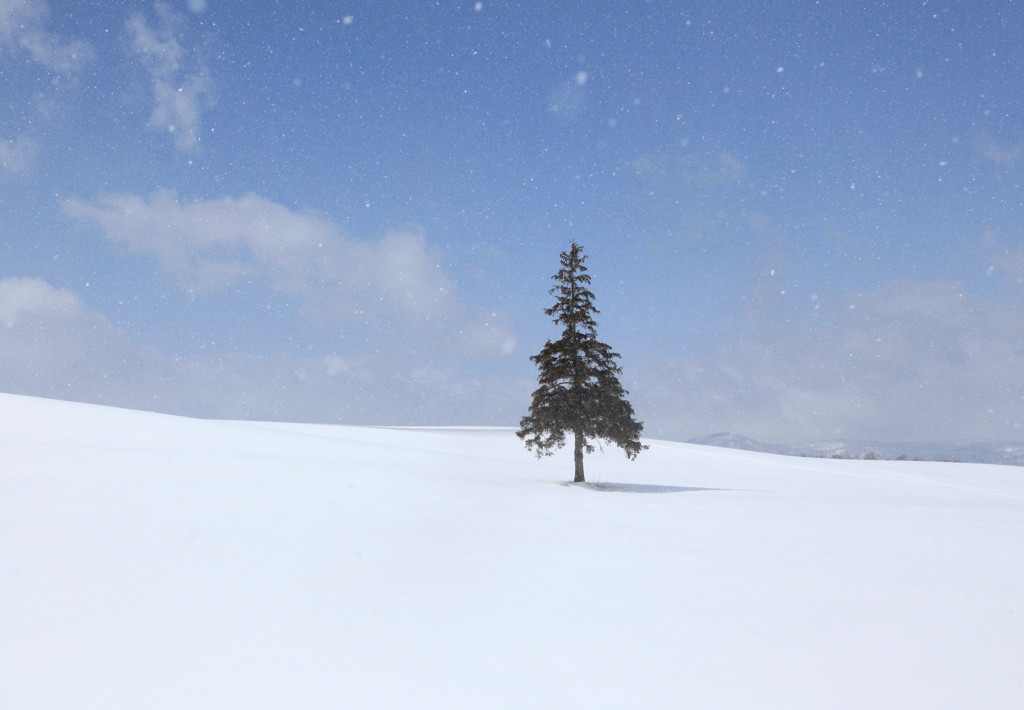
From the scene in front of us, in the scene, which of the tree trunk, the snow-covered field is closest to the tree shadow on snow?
the tree trunk

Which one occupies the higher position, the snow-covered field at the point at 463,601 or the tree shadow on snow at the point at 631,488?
the snow-covered field at the point at 463,601

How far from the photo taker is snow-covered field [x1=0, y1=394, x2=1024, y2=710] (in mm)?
4820

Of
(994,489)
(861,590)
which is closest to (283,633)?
(861,590)

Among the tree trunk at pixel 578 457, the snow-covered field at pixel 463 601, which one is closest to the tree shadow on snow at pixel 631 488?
the tree trunk at pixel 578 457

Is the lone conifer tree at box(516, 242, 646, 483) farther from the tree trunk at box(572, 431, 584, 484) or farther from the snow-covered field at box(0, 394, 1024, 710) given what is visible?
the snow-covered field at box(0, 394, 1024, 710)

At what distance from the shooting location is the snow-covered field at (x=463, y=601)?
4.82 metres

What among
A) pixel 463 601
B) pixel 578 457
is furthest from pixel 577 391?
pixel 463 601

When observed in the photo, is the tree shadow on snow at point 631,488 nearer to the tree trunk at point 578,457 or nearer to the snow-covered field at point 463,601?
the tree trunk at point 578,457

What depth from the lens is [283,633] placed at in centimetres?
569

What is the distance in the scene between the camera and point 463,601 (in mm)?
6793

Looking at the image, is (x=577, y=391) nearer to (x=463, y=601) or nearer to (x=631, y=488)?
(x=631, y=488)

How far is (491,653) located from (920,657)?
12.5 feet

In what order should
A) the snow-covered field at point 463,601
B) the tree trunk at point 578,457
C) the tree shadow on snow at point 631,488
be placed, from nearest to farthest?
the snow-covered field at point 463,601 → the tree shadow on snow at point 631,488 → the tree trunk at point 578,457

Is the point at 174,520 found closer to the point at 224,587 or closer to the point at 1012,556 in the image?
the point at 224,587
